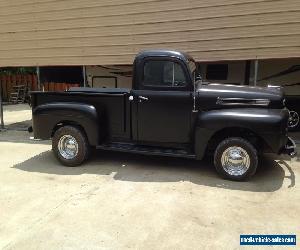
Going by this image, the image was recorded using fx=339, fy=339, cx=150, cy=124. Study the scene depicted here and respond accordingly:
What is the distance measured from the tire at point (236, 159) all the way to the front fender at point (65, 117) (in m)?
2.46

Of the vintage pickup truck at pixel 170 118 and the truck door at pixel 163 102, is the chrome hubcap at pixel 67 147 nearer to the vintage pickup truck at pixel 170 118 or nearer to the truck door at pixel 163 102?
the vintage pickup truck at pixel 170 118

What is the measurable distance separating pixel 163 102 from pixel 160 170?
1361mm

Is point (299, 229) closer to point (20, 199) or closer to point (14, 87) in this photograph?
point (20, 199)

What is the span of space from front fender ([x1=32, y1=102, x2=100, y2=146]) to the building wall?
9.48 ft

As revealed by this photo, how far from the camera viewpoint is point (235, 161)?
20.0 ft

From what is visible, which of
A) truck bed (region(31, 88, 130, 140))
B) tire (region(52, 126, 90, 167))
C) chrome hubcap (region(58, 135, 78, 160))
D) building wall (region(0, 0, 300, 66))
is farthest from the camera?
building wall (region(0, 0, 300, 66))

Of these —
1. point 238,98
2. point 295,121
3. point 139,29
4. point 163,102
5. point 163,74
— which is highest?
point 139,29

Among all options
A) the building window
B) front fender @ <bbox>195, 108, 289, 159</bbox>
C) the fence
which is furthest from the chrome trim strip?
the fence

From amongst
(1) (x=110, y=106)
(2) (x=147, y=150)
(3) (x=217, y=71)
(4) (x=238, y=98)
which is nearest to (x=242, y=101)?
(4) (x=238, y=98)

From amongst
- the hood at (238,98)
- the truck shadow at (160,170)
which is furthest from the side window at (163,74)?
the truck shadow at (160,170)

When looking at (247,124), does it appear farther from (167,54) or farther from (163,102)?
(167,54)

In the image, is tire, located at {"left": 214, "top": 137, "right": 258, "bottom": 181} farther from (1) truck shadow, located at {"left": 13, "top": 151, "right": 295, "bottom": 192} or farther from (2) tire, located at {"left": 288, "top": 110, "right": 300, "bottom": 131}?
(2) tire, located at {"left": 288, "top": 110, "right": 300, "bottom": 131}

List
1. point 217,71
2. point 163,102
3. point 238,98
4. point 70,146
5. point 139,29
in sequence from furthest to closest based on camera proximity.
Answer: point 217,71 → point 139,29 → point 70,146 → point 163,102 → point 238,98

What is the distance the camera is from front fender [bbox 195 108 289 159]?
578 cm
